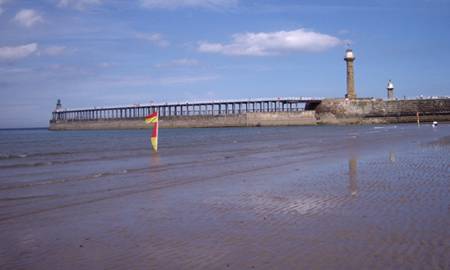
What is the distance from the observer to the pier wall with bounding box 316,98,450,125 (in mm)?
95312

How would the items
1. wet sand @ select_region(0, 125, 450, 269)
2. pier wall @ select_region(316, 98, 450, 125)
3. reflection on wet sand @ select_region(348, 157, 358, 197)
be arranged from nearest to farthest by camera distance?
wet sand @ select_region(0, 125, 450, 269) → reflection on wet sand @ select_region(348, 157, 358, 197) → pier wall @ select_region(316, 98, 450, 125)

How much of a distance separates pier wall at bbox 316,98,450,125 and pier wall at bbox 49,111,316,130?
417 cm

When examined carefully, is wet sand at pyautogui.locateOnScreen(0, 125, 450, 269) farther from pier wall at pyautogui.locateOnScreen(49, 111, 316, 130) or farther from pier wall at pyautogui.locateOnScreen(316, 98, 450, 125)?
pier wall at pyautogui.locateOnScreen(49, 111, 316, 130)

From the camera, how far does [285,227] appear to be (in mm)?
7355

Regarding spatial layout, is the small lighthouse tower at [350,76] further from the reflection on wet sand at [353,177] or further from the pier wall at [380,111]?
the reflection on wet sand at [353,177]

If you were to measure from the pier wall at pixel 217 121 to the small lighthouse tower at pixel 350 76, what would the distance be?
8.76 meters

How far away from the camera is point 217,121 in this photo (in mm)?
114000

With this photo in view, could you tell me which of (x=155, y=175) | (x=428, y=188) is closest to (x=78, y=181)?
(x=155, y=175)

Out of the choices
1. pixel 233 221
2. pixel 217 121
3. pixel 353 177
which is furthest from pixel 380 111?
pixel 233 221

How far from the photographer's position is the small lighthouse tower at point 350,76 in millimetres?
101812

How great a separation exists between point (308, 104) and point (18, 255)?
350 ft

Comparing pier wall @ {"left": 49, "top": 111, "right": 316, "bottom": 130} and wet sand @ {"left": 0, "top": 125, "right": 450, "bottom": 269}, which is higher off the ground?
pier wall @ {"left": 49, "top": 111, "right": 316, "bottom": 130}

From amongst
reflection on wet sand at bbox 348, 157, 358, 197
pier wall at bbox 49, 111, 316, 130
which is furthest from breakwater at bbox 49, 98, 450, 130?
reflection on wet sand at bbox 348, 157, 358, 197

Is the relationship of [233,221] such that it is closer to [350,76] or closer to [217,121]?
[350,76]
